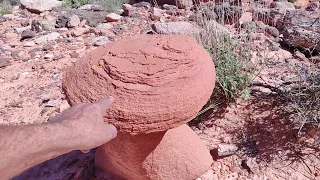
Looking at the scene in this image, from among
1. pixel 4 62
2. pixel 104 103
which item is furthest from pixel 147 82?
pixel 4 62

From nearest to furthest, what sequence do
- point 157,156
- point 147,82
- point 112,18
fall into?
point 147,82
point 157,156
point 112,18

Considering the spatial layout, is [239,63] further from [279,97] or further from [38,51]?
[38,51]

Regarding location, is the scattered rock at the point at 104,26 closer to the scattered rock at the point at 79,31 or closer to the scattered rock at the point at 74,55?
the scattered rock at the point at 79,31

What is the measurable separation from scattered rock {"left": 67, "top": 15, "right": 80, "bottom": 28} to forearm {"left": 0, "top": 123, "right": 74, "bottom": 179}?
4.38 metres

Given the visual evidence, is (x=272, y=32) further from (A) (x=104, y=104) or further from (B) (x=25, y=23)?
(B) (x=25, y=23)

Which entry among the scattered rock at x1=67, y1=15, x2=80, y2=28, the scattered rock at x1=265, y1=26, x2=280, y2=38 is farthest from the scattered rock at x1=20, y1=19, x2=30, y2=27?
the scattered rock at x1=265, y1=26, x2=280, y2=38

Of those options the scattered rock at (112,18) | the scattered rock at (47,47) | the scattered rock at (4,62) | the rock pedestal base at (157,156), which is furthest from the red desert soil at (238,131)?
the scattered rock at (112,18)

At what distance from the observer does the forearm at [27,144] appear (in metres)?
1.01

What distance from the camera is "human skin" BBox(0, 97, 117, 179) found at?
102 cm

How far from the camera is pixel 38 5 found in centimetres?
641

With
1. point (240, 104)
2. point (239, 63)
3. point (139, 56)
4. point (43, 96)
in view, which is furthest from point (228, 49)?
point (43, 96)

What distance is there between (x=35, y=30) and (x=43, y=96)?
217cm

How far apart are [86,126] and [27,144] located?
23cm

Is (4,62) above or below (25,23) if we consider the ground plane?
below
